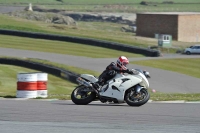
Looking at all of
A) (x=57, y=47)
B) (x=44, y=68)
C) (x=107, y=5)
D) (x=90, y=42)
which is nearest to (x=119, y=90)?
(x=44, y=68)

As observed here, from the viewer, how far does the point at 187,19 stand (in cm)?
8306

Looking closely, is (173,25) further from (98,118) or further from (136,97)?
(98,118)

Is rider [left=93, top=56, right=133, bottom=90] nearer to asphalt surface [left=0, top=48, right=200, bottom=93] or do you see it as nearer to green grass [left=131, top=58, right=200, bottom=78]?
asphalt surface [left=0, top=48, right=200, bottom=93]

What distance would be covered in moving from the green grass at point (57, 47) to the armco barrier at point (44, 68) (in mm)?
9917

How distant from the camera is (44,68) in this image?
126ft

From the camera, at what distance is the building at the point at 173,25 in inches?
3226

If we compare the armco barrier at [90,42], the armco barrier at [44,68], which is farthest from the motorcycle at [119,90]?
the armco barrier at [90,42]

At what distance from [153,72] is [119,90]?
75.6 ft

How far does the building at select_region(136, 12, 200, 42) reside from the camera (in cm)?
8194

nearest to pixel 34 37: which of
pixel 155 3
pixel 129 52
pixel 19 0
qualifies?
pixel 129 52

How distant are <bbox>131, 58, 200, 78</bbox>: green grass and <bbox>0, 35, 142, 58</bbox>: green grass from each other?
4097 millimetres

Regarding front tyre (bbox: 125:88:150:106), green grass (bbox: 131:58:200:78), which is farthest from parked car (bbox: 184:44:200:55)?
front tyre (bbox: 125:88:150:106)

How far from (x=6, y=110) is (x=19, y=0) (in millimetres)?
130550

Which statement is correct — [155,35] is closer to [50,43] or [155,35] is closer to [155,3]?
[50,43]
